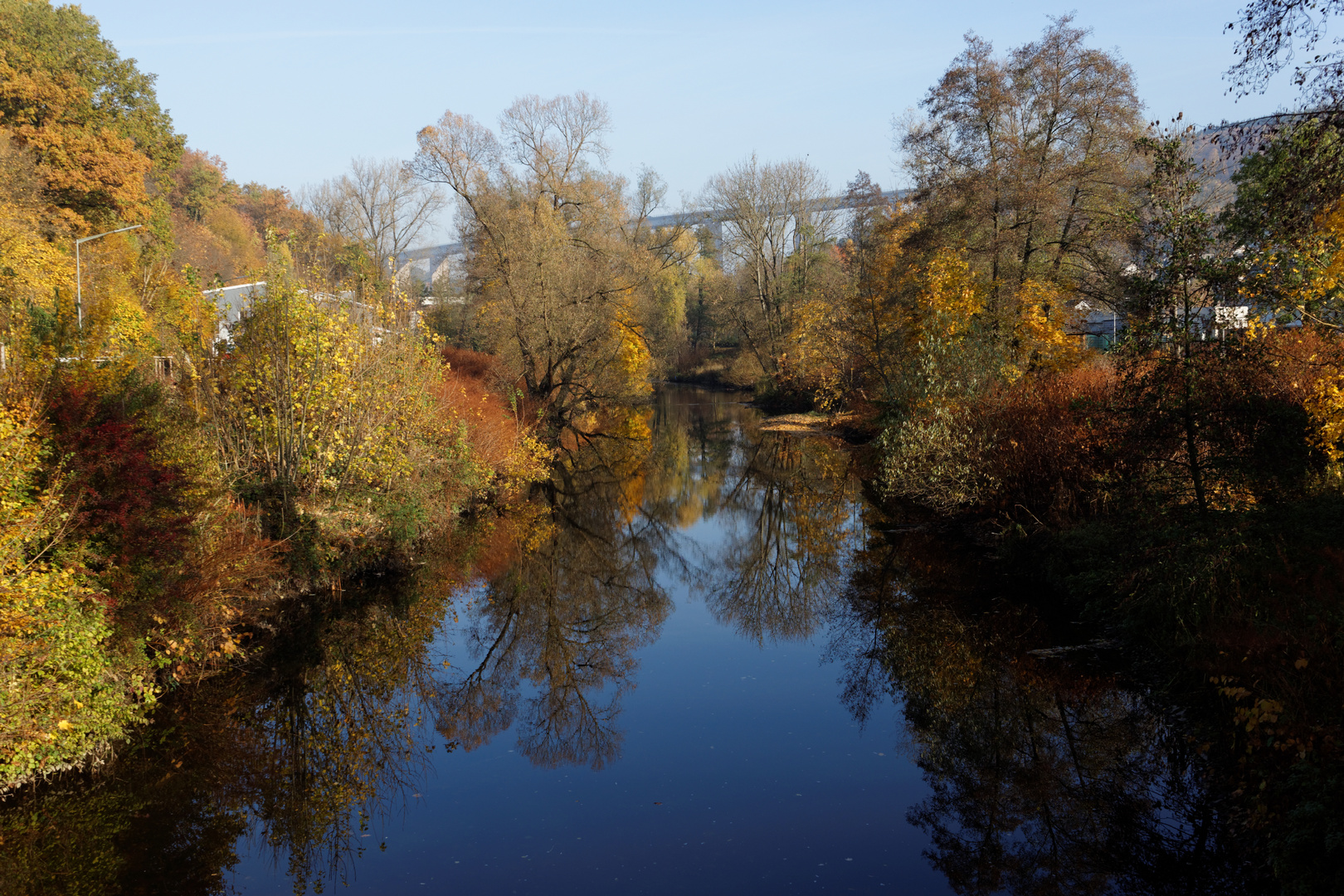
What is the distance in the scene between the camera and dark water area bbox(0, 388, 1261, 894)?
292 inches

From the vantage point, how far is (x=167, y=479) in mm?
9977

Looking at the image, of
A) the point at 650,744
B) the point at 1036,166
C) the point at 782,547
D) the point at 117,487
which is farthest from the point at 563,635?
the point at 1036,166

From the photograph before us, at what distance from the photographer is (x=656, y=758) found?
984cm

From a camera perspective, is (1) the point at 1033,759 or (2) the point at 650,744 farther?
(2) the point at 650,744

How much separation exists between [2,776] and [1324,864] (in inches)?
425

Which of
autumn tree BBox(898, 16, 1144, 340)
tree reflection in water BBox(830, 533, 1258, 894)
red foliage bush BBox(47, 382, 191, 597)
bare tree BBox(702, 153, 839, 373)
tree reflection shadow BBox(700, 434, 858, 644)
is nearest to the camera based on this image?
tree reflection in water BBox(830, 533, 1258, 894)

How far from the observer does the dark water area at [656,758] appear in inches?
292

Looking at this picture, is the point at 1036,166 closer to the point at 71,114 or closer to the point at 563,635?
the point at 563,635

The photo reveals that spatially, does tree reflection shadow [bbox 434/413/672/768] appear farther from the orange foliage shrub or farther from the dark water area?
the orange foliage shrub

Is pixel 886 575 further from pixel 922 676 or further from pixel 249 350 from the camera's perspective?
pixel 249 350

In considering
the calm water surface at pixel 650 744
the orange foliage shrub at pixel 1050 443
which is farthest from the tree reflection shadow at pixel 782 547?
the orange foliage shrub at pixel 1050 443

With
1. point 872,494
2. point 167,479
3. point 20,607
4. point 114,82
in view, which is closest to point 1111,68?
point 872,494

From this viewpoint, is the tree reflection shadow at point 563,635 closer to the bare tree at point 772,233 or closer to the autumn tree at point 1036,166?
the autumn tree at point 1036,166

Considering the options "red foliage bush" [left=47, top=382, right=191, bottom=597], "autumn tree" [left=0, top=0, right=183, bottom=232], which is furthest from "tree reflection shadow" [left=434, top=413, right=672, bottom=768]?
"autumn tree" [left=0, top=0, right=183, bottom=232]
